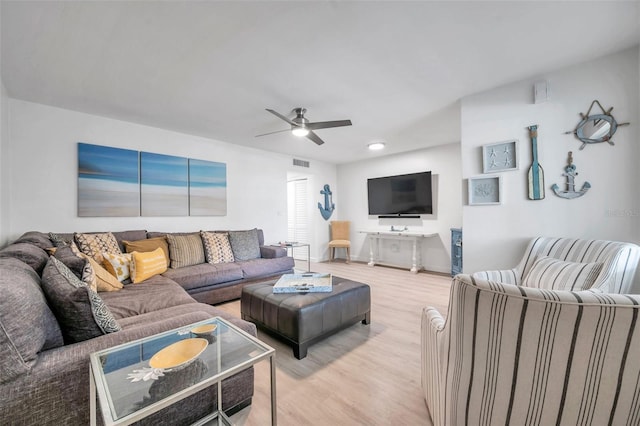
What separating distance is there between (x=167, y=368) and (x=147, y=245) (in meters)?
2.60

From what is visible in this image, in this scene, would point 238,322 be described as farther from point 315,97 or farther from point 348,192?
point 348,192

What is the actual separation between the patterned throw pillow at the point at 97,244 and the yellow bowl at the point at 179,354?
2095 mm

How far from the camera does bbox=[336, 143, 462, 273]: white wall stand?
15.6 ft

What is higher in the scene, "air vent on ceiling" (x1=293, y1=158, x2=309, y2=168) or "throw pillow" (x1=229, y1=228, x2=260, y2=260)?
"air vent on ceiling" (x1=293, y1=158, x2=309, y2=168)

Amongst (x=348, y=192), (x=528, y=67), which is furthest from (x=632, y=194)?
(x=348, y=192)

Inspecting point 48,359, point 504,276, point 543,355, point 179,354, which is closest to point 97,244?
point 48,359

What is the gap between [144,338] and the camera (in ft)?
3.97

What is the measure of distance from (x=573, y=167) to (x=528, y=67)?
970mm

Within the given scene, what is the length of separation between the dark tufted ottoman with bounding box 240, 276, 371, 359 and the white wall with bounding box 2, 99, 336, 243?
7.32 feet

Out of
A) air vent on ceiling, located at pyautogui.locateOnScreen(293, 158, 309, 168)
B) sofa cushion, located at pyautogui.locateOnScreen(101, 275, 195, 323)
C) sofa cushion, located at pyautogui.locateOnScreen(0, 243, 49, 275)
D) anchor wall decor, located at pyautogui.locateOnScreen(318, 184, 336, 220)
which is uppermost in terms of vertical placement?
air vent on ceiling, located at pyautogui.locateOnScreen(293, 158, 309, 168)

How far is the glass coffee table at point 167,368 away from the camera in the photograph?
803 millimetres

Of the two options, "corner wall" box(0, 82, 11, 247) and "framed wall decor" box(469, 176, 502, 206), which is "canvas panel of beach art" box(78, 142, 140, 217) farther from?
"framed wall decor" box(469, 176, 502, 206)

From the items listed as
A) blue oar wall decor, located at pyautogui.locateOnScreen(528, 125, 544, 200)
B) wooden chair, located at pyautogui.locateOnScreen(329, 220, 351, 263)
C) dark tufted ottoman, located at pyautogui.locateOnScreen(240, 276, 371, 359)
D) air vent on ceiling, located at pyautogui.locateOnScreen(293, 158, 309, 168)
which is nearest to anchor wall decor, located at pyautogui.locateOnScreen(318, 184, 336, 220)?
wooden chair, located at pyautogui.locateOnScreen(329, 220, 351, 263)

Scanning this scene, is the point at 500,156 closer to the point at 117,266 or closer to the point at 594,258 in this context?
the point at 594,258
